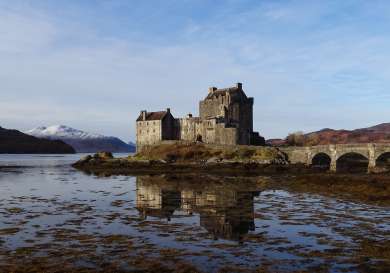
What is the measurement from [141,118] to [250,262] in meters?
85.0

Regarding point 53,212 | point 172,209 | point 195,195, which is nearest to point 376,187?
point 195,195

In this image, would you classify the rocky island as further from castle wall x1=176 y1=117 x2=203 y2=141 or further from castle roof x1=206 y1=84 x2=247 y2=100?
castle roof x1=206 y1=84 x2=247 y2=100

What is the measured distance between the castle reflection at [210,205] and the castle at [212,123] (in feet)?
140

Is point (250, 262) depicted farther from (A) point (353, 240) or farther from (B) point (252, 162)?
(B) point (252, 162)

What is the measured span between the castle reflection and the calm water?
0.07 meters

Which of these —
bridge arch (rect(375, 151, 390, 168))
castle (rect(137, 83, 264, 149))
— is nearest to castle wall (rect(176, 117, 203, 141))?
castle (rect(137, 83, 264, 149))

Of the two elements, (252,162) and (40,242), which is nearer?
(40,242)

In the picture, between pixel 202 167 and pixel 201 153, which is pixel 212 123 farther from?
pixel 202 167

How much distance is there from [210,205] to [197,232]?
849 centimetres

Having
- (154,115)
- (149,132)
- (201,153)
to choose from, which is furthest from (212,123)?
(149,132)

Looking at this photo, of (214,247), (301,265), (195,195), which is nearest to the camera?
(301,265)

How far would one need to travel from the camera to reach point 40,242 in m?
16.6

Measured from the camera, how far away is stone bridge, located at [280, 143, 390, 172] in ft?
201

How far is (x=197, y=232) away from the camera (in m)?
18.8
